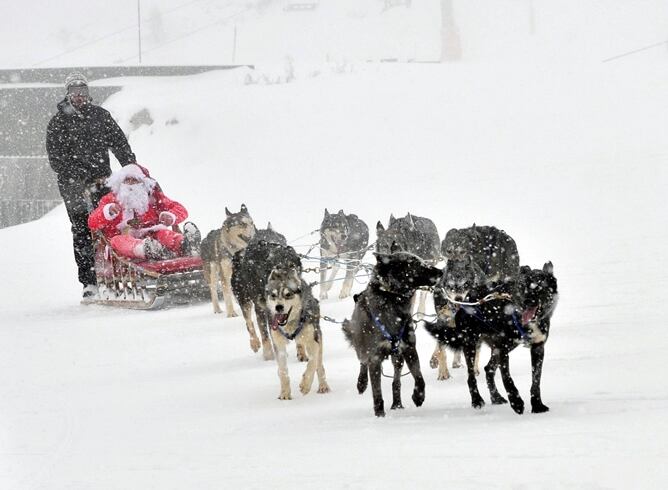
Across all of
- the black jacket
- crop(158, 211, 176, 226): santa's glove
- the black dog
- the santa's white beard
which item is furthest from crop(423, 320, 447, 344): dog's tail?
the black jacket

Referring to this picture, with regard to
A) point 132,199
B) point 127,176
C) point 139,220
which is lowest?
point 139,220

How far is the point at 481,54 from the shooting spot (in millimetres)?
28812

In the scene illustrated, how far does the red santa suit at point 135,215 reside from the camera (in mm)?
9227

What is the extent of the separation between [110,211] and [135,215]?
313 millimetres

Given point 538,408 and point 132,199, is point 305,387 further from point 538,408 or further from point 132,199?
point 132,199

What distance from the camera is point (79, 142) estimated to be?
977 centimetres

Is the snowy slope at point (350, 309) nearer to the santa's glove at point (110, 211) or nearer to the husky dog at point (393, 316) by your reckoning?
the husky dog at point (393, 316)

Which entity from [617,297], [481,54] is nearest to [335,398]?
[617,297]

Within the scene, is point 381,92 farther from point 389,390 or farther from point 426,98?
point 389,390

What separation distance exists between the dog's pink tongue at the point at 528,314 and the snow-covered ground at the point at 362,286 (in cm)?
45

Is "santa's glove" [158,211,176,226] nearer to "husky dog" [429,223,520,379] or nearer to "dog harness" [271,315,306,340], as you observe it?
"husky dog" [429,223,520,379]

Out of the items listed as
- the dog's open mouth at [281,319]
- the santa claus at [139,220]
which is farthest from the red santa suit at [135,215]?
the dog's open mouth at [281,319]

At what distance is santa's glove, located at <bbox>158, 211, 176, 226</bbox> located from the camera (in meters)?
9.48

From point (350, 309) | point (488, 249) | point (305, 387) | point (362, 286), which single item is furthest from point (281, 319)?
point (362, 286)
